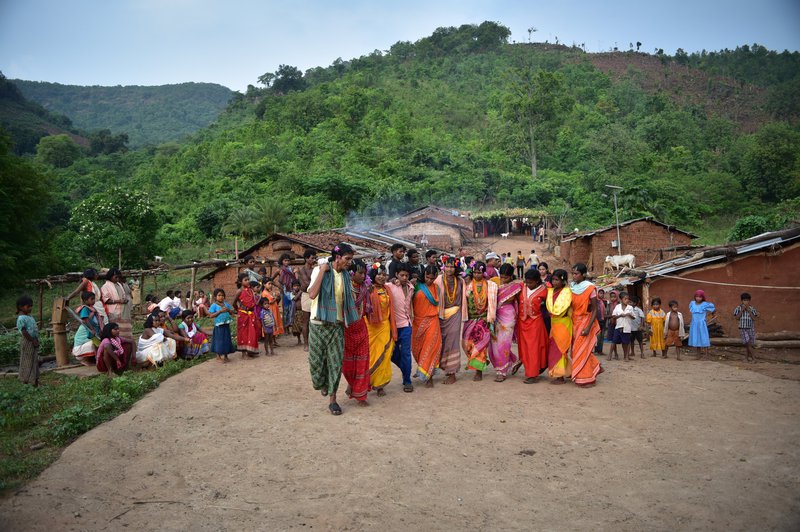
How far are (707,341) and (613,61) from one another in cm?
10012

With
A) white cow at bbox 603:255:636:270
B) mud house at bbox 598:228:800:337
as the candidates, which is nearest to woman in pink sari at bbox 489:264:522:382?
mud house at bbox 598:228:800:337

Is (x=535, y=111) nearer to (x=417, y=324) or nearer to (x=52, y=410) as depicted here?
(x=417, y=324)

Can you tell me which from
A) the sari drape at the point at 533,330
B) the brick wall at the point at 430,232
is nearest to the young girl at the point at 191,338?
the sari drape at the point at 533,330

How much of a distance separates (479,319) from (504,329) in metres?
0.34

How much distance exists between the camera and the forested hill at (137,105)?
128 meters

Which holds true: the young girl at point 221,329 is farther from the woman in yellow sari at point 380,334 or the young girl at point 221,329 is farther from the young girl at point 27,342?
the woman in yellow sari at point 380,334

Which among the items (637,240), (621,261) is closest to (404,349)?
(621,261)

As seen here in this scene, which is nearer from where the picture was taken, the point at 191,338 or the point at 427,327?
the point at 427,327

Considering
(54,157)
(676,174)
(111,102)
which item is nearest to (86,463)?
(676,174)

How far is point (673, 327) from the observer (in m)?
10.2

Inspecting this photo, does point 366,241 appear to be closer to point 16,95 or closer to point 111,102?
point 16,95

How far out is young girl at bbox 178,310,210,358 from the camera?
402 inches

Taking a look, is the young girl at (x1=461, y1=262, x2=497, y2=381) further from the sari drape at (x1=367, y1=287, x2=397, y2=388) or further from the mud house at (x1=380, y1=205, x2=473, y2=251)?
the mud house at (x1=380, y1=205, x2=473, y2=251)

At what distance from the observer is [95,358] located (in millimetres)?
9844
